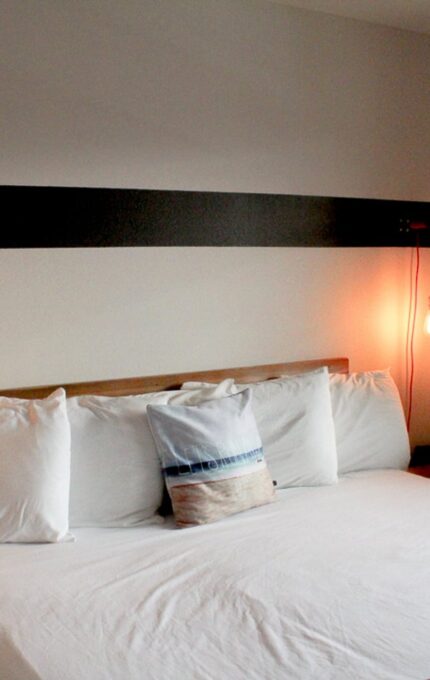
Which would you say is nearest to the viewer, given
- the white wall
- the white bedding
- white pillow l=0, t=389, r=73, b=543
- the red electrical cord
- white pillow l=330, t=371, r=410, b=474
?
→ the white bedding

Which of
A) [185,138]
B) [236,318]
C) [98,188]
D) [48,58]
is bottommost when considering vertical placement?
[236,318]

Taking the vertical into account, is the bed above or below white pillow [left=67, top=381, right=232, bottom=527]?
below

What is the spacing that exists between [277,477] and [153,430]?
1.73 feet

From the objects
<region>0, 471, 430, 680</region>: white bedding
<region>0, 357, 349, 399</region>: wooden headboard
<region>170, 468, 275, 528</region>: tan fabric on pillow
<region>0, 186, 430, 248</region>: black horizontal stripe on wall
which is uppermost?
<region>0, 186, 430, 248</region>: black horizontal stripe on wall

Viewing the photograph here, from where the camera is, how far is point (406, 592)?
5.90 feet

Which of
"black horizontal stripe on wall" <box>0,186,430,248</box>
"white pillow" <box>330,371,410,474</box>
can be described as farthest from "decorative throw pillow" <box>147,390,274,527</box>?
"black horizontal stripe on wall" <box>0,186,430,248</box>

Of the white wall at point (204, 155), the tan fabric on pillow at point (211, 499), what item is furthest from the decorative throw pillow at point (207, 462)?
the white wall at point (204, 155)

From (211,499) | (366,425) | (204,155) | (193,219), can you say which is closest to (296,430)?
(366,425)

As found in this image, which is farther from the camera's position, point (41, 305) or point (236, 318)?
point (236, 318)

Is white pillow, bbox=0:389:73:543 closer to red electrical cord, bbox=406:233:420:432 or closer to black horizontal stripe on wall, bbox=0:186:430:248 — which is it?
black horizontal stripe on wall, bbox=0:186:430:248

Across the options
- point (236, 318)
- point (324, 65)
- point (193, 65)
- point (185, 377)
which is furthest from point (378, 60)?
point (185, 377)

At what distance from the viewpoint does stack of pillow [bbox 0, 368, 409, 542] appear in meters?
2.15

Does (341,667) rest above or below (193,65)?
below

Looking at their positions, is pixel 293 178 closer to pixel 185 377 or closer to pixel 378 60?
pixel 378 60
